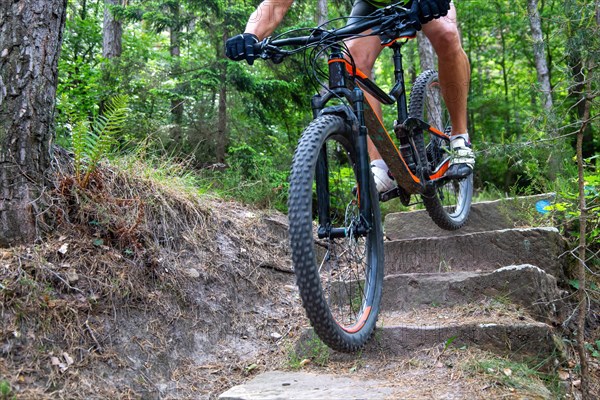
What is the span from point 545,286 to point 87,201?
2601mm

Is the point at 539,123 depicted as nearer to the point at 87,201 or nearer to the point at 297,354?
the point at 297,354

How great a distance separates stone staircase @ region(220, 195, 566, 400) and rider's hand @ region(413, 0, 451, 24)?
147 cm

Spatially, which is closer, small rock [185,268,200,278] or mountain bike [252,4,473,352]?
mountain bike [252,4,473,352]

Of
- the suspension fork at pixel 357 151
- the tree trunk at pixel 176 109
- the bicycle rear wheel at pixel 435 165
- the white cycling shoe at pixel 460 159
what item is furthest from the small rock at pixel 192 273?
the tree trunk at pixel 176 109

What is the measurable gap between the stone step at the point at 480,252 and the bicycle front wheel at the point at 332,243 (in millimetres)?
654

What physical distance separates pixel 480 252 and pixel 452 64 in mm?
1271

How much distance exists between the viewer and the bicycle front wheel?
6.26 ft

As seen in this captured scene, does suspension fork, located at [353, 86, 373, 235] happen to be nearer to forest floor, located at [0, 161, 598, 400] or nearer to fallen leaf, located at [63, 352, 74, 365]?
forest floor, located at [0, 161, 598, 400]

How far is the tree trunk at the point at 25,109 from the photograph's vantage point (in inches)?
97.5

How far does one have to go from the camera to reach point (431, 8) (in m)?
2.23

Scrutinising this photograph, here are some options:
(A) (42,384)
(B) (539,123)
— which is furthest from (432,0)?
(A) (42,384)

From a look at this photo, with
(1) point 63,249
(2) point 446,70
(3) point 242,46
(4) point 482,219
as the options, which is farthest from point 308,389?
(4) point 482,219

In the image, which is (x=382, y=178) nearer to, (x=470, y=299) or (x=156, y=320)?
(x=470, y=299)

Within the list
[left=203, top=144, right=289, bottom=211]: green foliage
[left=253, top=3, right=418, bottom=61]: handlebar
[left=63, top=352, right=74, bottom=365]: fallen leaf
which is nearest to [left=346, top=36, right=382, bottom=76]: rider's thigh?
[left=253, top=3, right=418, bottom=61]: handlebar
